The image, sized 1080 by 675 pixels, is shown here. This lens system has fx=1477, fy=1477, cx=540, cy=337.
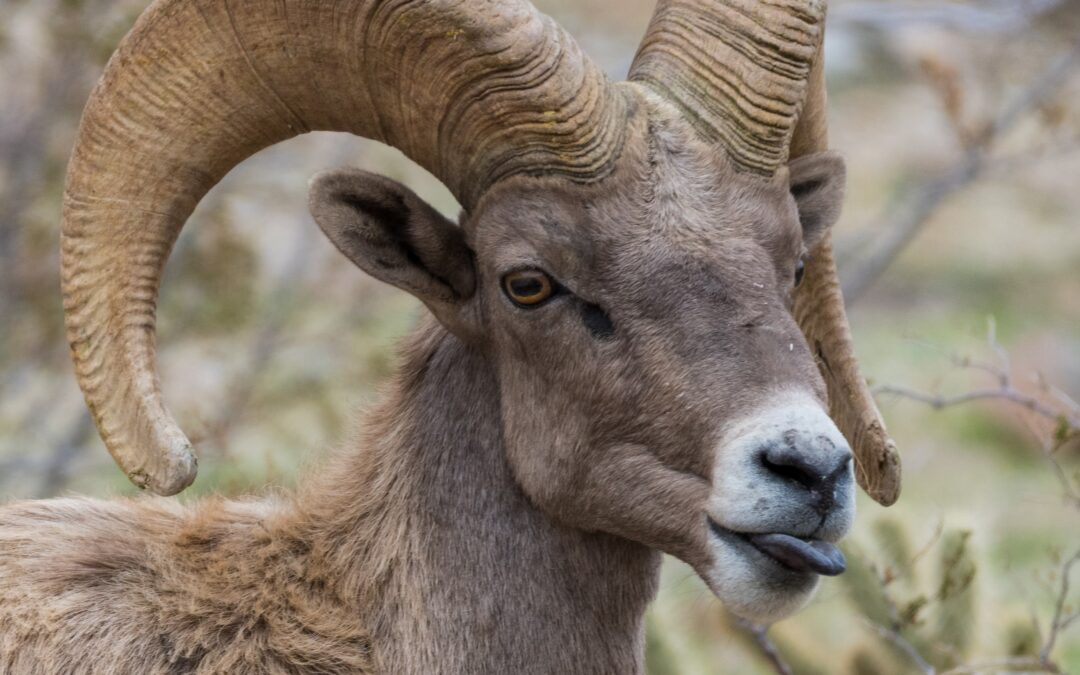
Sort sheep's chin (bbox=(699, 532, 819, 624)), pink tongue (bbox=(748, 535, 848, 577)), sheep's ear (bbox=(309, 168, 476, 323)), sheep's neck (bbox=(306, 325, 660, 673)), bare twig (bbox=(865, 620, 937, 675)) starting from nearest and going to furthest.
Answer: pink tongue (bbox=(748, 535, 848, 577)) < sheep's chin (bbox=(699, 532, 819, 624)) < sheep's neck (bbox=(306, 325, 660, 673)) < sheep's ear (bbox=(309, 168, 476, 323)) < bare twig (bbox=(865, 620, 937, 675))

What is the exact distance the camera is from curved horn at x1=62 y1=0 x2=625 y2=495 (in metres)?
5.20

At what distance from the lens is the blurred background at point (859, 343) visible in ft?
28.9

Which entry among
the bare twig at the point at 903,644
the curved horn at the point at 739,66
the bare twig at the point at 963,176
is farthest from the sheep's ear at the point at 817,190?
the bare twig at the point at 963,176

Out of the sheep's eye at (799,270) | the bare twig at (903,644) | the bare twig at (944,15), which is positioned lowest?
the bare twig at (903,644)

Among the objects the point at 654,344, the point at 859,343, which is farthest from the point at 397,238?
the point at 859,343

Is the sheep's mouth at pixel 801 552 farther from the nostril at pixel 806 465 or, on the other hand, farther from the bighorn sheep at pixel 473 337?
the nostril at pixel 806 465

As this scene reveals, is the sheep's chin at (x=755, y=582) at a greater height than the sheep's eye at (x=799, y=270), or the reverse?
the sheep's eye at (x=799, y=270)

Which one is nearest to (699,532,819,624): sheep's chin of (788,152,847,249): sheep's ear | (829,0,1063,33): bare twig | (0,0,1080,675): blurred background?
(788,152,847,249): sheep's ear

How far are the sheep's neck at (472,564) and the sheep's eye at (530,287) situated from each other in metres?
0.46

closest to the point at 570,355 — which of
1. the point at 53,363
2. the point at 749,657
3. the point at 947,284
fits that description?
the point at 749,657

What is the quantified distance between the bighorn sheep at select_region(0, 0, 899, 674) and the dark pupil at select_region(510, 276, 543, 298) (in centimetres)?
1

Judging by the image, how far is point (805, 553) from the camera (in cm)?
476

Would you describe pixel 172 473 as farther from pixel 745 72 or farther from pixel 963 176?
pixel 963 176

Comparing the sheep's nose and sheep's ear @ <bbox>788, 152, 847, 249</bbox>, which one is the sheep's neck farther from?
sheep's ear @ <bbox>788, 152, 847, 249</bbox>
